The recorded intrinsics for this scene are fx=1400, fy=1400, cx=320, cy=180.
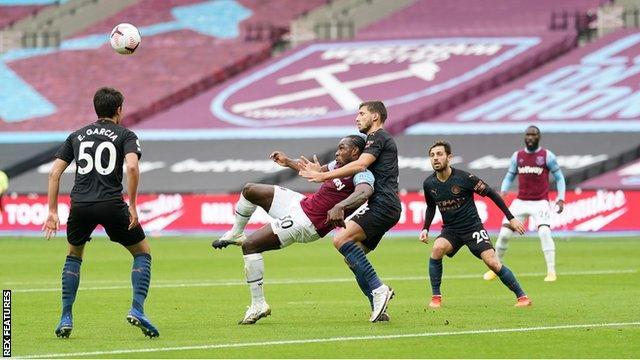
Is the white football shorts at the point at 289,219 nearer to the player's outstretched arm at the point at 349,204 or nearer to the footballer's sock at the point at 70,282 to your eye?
the player's outstretched arm at the point at 349,204

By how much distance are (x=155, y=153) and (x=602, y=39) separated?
16154mm

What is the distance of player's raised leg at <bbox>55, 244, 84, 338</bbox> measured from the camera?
1269 centimetres

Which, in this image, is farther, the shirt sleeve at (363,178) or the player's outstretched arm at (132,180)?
the shirt sleeve at (363,178)

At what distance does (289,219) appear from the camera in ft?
46.3

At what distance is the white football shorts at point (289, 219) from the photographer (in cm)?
1411

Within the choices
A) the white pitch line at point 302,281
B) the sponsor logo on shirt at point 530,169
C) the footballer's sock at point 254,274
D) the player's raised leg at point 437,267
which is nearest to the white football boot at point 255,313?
the footballer's sock at point 254,274

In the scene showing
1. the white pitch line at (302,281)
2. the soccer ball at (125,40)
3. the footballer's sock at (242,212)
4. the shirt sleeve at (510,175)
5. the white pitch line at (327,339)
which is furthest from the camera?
the shirt sleeve at (510,175)

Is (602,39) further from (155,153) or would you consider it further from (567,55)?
(155,153)

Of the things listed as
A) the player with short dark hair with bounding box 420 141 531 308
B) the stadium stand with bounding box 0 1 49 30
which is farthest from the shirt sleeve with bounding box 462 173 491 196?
the stadium stand with bounding box 0 1 49 30

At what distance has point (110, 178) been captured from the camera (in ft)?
41.3

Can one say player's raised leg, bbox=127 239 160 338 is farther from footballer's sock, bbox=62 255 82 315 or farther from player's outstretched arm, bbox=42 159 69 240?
player's outstretched arm, bbox=42 159 69 240

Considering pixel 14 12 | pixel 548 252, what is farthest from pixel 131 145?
pixel 14 12

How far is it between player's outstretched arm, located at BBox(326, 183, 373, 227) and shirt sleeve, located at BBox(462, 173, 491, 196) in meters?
2.34

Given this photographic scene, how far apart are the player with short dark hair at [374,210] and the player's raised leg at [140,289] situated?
7.14 ft
